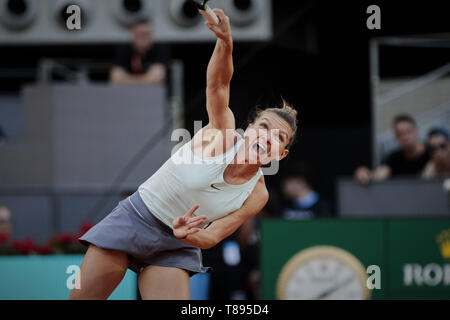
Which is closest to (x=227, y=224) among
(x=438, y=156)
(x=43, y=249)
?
(x=43, y=249)

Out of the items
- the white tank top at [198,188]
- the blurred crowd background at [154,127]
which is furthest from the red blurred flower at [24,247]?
the white tank top at [198,188]

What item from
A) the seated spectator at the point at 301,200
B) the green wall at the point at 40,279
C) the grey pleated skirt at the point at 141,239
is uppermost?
the seated spectator at the point at 301,200

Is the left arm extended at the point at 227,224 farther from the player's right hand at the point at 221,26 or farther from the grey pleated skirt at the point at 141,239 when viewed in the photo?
the player's right hand at the point at 221,26

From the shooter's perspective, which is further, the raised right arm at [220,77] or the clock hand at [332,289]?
the clock hand at [332,289]

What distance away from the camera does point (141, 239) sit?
3.06 metres

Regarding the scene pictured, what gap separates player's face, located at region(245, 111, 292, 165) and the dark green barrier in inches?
113

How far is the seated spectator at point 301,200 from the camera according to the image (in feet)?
20.4

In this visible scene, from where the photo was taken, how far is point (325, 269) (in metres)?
5.79

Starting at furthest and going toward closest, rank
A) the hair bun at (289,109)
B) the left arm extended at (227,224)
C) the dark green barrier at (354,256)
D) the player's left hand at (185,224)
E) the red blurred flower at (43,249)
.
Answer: the dark green barrier at (354,256), the red blurred flower at (43,249), the hair bun at (289,109), the left arm extended at (227,224), the player's left hand at (185,224)

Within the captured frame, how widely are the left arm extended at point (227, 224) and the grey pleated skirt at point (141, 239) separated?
21 centimetres

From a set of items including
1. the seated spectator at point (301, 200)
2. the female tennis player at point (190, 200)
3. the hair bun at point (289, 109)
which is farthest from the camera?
the seated spectator at point (301, 200)

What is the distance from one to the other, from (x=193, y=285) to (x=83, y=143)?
1981mm

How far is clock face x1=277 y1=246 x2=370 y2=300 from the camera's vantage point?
5.65 meters

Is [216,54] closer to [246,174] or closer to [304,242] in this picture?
[246,174]
